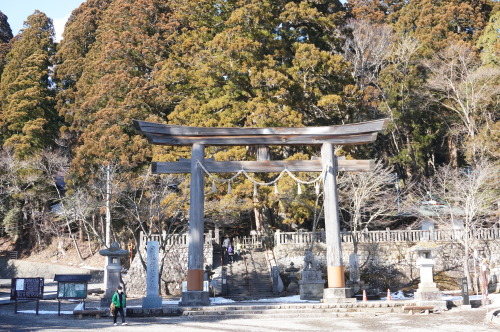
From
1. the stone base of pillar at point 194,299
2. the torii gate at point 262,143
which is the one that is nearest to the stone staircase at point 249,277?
the stone base of pillar at point 194,299

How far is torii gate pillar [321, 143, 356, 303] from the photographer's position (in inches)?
614

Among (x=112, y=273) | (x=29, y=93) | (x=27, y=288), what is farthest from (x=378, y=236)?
(x=29, y=93)

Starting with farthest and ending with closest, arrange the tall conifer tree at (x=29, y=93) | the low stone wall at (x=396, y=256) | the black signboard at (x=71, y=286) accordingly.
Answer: the tall conifer tree at (x=29, y=93)
the low stone wall at (x=396, y=256)
the black signboard at (x=71, y=286)

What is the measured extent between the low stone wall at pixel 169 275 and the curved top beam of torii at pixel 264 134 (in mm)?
8518

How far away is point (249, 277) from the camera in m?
23.2

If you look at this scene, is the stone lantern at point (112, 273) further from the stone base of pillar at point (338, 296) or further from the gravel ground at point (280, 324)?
the stone base of pillar at point (338, 296)

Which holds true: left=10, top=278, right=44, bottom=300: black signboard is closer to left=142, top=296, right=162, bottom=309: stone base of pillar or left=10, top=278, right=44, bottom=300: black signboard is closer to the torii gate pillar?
left=142, top=296, right=162, bottom=309: stone base of pillar

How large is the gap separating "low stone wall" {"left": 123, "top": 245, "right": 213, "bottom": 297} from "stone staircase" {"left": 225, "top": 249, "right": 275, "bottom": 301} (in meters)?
1.49

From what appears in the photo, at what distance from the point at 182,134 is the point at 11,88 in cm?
2314

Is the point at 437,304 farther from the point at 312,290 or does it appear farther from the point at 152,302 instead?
the point at 152,302

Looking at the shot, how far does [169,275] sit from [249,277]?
155 inches

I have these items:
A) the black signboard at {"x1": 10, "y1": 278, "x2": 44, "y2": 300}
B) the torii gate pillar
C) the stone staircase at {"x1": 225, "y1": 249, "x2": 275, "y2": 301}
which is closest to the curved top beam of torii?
the torii gate pillar

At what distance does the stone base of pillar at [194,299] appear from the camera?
1541 centimetres

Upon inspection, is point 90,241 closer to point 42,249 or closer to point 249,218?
point 42,249
